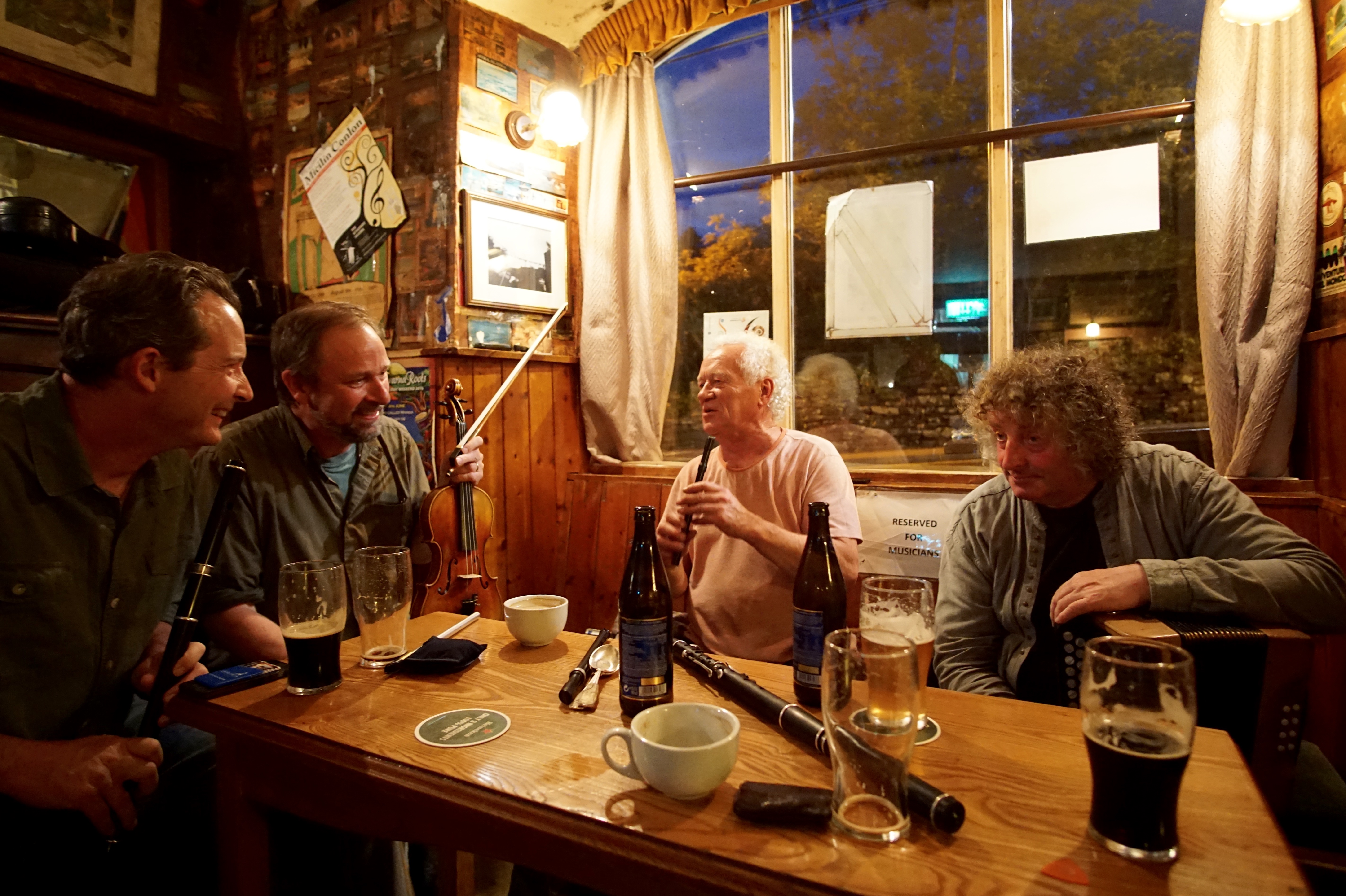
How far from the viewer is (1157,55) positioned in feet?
8.89

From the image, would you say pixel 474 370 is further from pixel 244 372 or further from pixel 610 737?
pixel 610 737

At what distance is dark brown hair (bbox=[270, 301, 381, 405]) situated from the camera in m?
1.85

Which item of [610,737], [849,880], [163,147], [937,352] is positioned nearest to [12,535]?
[610,737]

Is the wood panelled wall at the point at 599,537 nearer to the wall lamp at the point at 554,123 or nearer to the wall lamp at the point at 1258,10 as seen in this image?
the wall lamp at the point at 554,123

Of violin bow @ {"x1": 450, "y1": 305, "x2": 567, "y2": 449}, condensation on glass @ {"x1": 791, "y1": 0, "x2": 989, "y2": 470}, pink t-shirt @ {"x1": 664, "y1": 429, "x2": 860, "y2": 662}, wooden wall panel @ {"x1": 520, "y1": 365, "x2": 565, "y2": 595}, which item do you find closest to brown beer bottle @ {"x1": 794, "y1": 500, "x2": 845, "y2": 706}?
pink t-shirt @ {"x1": 664, "y1": 429, "x2": 860, "y2": 662}

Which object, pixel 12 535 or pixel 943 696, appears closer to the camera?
pixel 943 696

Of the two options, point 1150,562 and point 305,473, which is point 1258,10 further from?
point 305,473

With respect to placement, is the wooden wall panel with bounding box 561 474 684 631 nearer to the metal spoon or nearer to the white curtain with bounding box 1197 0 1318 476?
the metal spoon

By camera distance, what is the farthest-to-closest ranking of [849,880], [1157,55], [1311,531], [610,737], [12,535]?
[1157,55] → [1311,531] → [12,535] → [610,737] → [849,880]

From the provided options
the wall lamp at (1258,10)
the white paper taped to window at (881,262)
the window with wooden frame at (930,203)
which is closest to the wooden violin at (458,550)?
the window with wooden frame at (930,203)

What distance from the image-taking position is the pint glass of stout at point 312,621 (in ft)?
3.85

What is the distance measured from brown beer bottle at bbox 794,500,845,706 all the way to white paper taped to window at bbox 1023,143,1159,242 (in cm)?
226

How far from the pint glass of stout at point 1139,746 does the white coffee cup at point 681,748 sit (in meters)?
0.40

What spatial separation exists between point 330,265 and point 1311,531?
383 cm
